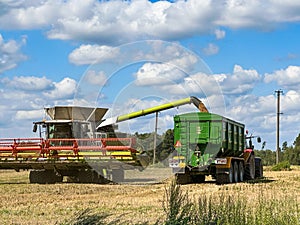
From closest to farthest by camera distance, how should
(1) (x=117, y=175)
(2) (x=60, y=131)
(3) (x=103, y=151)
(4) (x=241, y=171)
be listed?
1. (3) (x=103, y=151)
2. (1) (x=117, y=175)
3. (2) (x=60, y=131)
4. (4) (x=241, y=171)

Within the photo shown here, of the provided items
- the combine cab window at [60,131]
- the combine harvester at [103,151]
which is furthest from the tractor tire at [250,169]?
the combine cab window at [60,131]

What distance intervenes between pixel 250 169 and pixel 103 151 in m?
8.95

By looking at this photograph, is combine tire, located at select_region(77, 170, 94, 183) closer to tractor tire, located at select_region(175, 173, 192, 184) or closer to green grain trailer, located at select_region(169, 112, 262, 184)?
green grain trailer, located at select_region(169, 112, 262, 184)

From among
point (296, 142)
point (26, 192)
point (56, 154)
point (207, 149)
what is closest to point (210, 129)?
point (207, 149)

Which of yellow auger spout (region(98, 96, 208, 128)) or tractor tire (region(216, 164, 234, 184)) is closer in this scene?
tractor tire (region(216, 164, 234, 184))

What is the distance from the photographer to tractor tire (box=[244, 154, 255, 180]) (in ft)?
102

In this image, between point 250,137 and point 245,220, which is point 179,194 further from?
point 250,137

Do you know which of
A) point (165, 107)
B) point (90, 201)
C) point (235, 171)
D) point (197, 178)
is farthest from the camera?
point (165, 107)

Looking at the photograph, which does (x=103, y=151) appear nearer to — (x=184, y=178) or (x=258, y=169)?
(x=184, y=178)

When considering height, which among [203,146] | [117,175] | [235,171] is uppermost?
[203,146]

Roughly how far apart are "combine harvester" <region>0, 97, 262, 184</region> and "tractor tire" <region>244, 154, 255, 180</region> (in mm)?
2222

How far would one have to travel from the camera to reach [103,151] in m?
25.8

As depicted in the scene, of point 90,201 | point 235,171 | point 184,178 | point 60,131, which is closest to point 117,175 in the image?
point 184,178

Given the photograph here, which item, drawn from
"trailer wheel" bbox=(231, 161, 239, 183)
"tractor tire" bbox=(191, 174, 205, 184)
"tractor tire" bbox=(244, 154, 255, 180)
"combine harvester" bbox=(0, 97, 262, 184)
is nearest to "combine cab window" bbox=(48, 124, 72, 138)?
"combine harvester" bbox=(0, 97, 262, 184)
